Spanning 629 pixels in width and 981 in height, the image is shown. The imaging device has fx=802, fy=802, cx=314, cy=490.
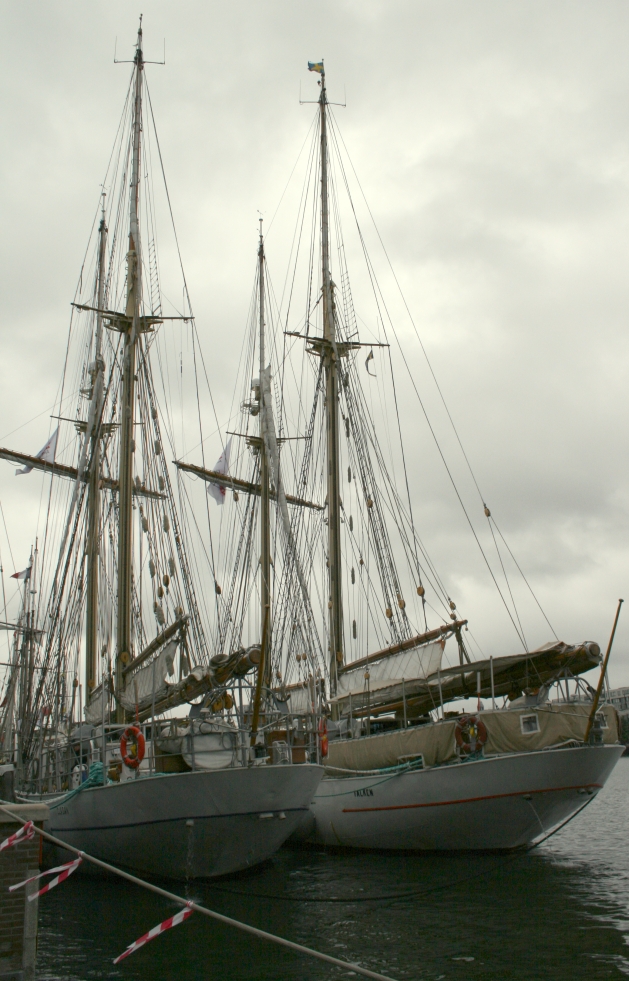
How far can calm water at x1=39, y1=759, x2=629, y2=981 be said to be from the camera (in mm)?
11578

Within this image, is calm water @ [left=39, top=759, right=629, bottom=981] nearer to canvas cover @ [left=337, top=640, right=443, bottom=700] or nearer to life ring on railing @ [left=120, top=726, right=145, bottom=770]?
life ring on railing @ [left=120, top=726, right=145, bottom=770]

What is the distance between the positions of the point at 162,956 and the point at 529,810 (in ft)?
37.5

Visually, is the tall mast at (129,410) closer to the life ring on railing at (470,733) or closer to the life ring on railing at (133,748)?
the life ring on railing at (133,748)

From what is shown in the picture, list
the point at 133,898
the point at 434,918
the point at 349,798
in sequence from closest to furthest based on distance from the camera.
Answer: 1. the point at 434,918
2. the point at 133,898
3. the point at 349,798

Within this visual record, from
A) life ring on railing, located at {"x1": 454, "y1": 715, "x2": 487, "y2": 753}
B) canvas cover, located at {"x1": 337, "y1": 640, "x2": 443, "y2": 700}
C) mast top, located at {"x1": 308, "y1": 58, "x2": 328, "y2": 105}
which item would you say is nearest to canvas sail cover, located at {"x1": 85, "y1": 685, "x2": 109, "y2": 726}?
canvas cover, located at {"x1": 337, "y1": 640, "x2": 443, "y2": 700}

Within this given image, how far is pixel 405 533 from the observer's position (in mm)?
31641

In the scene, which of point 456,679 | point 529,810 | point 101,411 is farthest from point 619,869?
point 101,411

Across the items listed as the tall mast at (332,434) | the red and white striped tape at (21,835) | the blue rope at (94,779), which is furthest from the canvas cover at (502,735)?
the red and white striped tape at (21,835)

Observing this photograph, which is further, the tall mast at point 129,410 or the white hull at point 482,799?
the tall mast at point 129,410

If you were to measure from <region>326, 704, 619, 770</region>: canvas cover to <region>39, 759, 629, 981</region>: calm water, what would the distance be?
2.76 metres

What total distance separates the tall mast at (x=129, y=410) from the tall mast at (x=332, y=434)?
939 centimetres

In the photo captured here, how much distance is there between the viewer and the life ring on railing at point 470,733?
69.4 ft

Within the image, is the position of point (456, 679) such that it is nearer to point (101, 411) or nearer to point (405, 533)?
point (405, 533)

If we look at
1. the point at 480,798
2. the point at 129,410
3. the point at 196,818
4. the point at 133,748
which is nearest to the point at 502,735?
the point at 480,798
